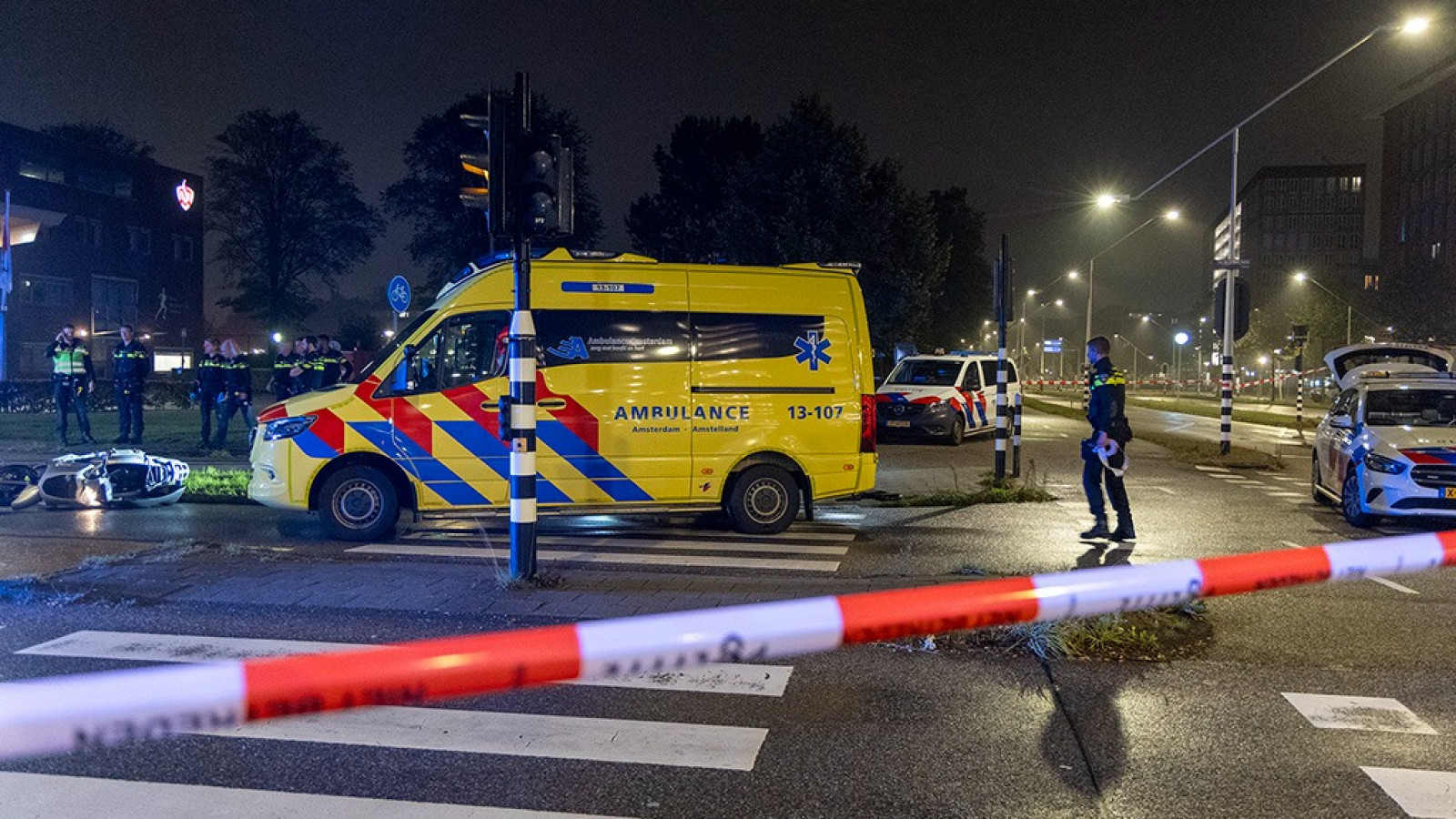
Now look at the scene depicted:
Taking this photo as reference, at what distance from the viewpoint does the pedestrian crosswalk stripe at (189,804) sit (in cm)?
371

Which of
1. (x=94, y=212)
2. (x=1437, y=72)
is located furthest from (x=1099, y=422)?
(x=1437, y=72)

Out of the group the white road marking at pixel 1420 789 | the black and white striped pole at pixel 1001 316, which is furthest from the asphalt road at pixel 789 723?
the black and white striped pole at pixel 1001 316

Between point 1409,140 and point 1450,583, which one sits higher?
point 1409,140

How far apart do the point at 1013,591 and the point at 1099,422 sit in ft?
23.3

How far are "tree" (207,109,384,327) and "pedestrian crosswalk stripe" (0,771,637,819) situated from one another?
57.5 m

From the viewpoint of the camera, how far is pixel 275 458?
9336mm

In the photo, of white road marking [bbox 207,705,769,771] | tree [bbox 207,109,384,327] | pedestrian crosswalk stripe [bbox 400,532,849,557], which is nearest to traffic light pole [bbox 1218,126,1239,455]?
pedestrian crosswalk stripe [bbox 400,532,849,557]

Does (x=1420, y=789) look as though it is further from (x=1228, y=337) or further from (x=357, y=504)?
(x=1228, y=337)

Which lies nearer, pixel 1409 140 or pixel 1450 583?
pixel 1450 583

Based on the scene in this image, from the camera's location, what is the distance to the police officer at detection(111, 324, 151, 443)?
57.7 ft

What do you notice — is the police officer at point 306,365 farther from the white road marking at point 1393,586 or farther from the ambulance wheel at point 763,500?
the white road marking at point 1393,586

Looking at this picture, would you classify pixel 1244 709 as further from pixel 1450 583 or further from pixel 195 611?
pixel 195 611

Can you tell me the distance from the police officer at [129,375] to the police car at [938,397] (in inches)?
535

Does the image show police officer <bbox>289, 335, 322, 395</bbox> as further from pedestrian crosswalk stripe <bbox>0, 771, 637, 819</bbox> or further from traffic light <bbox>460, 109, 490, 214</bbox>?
pedestrian crosswalk stripe <bbox>0, 771, 637, 819</bbox>
